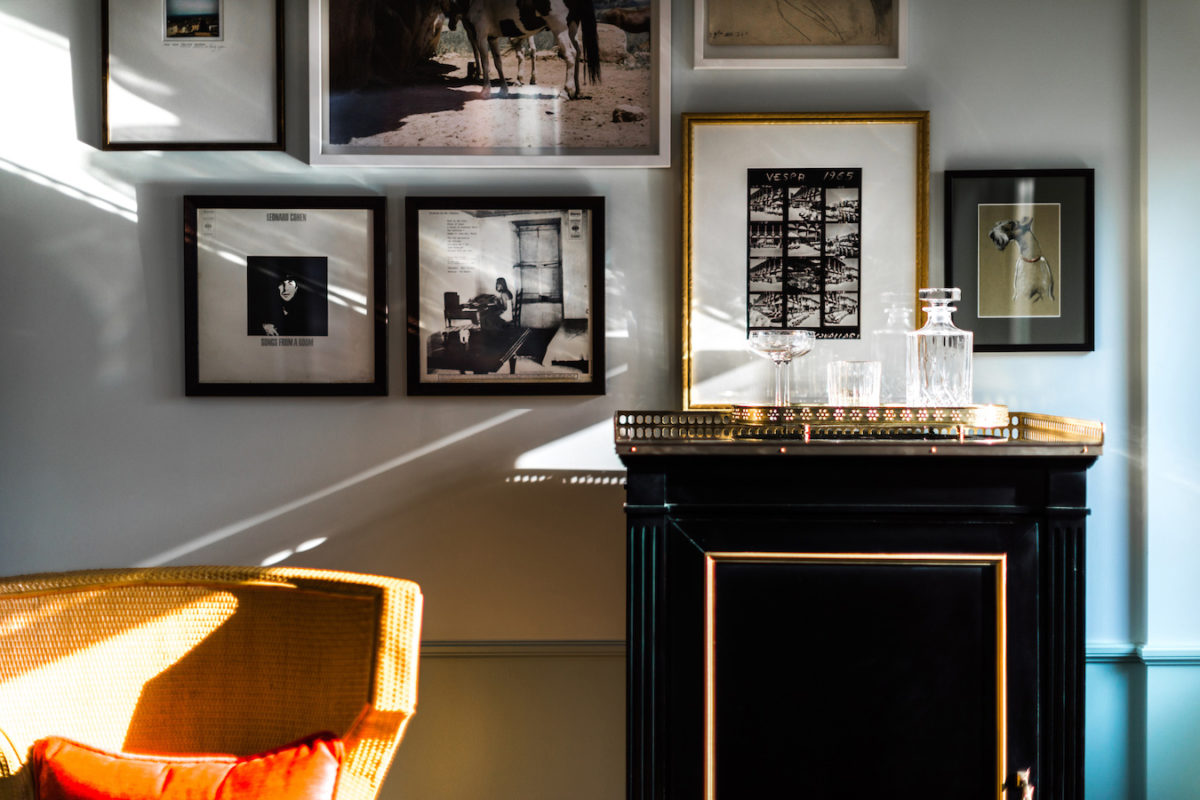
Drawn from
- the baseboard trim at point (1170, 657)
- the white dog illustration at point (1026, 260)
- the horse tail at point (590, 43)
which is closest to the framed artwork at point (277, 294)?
the horse tail at point (590, 43)

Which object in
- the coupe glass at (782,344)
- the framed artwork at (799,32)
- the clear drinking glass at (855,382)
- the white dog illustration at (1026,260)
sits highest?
the framed artwork at (799,32)

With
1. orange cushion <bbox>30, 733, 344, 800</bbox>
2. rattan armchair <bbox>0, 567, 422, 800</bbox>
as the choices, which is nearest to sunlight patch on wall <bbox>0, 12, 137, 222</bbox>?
rattan armchair <bbox>0, 567, 422, 800</bbox>

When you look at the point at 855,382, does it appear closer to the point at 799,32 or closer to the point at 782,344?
the point at 782,344

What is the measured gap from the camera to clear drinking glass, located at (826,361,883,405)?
1.99m

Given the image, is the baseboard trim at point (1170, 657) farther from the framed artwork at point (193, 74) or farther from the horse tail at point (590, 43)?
the framed artwork at point (193, 74)

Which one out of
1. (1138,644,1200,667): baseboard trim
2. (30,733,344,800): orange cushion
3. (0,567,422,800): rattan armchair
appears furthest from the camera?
(1138,644,1200,667): baseboard trim

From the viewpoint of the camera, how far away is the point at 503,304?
2180 millimetres

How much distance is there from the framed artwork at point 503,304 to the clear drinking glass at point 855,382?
60 centimetres

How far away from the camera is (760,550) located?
1.56 m

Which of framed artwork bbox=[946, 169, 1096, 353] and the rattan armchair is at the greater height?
framed artwork bbox=[946, 169, 1096, 353]

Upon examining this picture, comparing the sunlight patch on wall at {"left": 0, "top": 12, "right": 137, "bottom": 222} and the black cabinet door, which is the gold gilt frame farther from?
the sunlight patch on wall at {"left": 0, "top": 12, "right": 137, "bottom": 222}

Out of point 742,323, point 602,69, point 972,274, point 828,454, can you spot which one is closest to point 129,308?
point 602,69

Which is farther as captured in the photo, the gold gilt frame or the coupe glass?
the coupe glass

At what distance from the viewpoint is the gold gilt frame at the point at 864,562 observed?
154 centimetres
